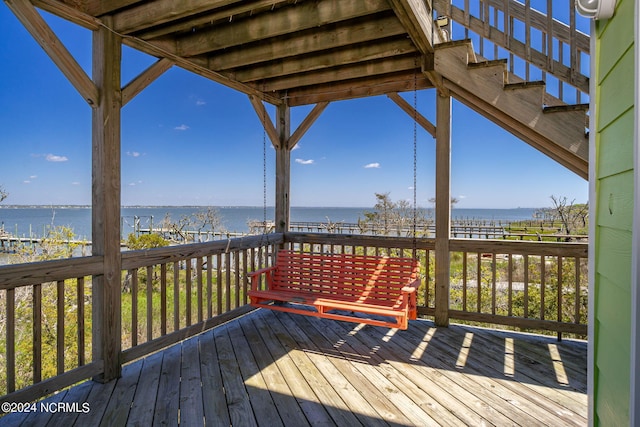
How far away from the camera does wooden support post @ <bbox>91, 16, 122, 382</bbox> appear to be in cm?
236

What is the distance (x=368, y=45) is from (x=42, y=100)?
95.7 feet

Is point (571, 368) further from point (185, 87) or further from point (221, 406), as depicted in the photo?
point (185, 87)

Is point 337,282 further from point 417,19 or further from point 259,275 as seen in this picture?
point 417,19

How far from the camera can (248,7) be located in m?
2.33

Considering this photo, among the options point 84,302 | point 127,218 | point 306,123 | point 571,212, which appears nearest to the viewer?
point 84,302

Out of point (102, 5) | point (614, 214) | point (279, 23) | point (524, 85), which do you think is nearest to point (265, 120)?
point (279, 23)

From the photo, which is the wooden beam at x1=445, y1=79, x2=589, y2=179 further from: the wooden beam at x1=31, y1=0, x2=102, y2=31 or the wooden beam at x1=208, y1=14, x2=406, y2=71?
the wooden beam at x1=31, y1=0, x2=102, y2=31

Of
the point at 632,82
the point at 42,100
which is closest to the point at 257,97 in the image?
the point at 632,82

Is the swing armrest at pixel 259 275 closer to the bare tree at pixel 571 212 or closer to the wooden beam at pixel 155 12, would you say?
the wooden beam at pixel 155 12

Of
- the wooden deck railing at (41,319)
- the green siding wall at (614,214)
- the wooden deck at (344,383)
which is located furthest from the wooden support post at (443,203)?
the wooden deck railing at (41,319)

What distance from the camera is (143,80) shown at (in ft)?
8.75

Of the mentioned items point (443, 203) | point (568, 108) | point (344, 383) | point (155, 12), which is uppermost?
point (155, 12)

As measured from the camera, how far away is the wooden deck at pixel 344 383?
195cm

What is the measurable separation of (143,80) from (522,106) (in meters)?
2.81
